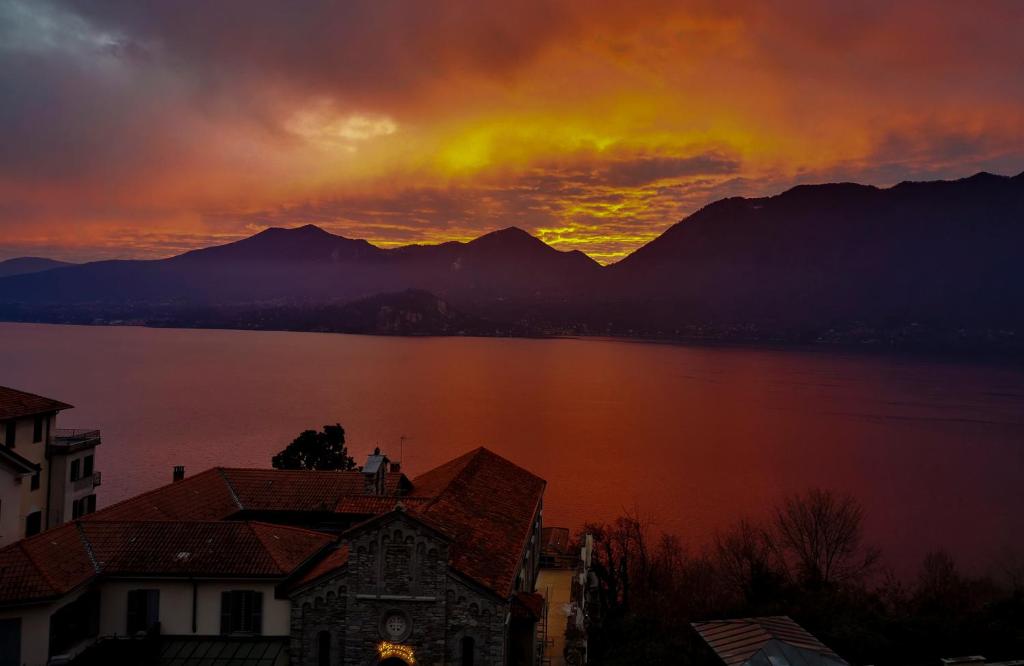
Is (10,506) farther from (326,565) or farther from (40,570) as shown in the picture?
(326,565)

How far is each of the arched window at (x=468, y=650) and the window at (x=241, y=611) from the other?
6.15 metres

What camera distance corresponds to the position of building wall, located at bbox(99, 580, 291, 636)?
21125 millimetres

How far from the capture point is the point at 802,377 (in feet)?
612

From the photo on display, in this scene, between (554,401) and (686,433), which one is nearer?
(686,433)

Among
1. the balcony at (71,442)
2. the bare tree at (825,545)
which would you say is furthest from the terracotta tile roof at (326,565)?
the bare tree at (825,545)

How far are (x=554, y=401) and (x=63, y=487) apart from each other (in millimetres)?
108725

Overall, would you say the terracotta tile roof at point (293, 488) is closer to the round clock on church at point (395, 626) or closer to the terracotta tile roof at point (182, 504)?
the terracotta tile roof at point (182, 504)

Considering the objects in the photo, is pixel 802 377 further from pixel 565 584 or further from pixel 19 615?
pixel 19 615

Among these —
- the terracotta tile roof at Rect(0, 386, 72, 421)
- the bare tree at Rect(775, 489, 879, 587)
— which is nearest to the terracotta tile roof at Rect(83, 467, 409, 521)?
the terracotta tile roof at Rect(0, 386, 72, 421)

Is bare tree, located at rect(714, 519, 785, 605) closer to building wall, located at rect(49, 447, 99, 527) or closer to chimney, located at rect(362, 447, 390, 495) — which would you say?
chimney, located at rect(362, 447, 390, 495)

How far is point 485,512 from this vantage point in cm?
2605

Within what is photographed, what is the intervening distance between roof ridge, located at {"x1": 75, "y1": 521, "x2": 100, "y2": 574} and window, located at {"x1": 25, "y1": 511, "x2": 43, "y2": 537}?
10134mm

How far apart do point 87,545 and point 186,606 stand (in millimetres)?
3596

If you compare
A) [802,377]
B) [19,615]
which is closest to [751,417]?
[802,377]
